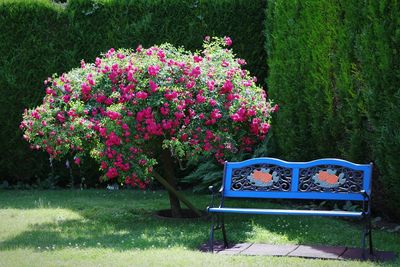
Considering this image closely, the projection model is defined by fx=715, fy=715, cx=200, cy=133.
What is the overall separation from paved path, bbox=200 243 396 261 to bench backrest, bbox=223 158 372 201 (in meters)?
0.48

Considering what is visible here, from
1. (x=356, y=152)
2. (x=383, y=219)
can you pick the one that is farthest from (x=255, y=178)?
(x=383, y=219)

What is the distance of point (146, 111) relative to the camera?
7.32 metres

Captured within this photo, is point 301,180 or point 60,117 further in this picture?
point 60,117

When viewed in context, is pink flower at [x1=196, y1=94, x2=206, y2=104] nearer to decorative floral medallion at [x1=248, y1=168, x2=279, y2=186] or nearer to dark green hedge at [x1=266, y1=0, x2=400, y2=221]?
decorative floral medallion at [x1=248, y1=168, x2=279, y2=186]

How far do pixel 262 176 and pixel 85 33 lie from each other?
488 centimetres

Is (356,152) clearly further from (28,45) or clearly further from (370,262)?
(28,45)

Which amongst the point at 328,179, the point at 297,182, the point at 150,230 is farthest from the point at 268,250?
the point at 150,230

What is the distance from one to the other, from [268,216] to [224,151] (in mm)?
1132

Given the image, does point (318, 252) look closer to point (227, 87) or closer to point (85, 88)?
point (227, 87)

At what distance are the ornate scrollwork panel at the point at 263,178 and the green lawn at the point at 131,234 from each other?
0.50 meters

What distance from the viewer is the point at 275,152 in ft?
32.7

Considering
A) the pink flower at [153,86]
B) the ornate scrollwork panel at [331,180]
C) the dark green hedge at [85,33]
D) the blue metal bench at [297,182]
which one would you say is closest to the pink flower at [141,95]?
the pink flower at [153,86]

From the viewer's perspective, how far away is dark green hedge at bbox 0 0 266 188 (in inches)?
420

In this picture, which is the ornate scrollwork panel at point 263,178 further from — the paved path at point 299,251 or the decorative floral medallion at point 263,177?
the paved path at point 299,251
